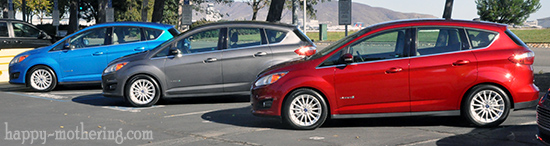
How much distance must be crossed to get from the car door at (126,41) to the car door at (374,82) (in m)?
6.62

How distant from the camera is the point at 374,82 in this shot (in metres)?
8.36

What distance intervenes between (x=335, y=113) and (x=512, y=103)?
2.28 m

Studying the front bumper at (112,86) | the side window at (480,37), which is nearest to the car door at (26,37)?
the front bumper at (112,86)

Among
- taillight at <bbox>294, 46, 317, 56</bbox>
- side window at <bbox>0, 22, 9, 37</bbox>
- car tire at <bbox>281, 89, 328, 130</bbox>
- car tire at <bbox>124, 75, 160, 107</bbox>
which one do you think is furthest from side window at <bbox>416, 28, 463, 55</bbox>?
side window at <bbox>0, 22, 9, 37</bbox>

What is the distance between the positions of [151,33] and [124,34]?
59 centimetres

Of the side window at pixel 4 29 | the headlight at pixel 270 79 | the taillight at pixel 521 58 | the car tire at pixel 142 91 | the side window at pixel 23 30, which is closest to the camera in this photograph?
the taillight at pixel 521 58

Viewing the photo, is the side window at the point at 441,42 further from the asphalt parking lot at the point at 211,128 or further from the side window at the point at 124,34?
the side window at the point at 124,34

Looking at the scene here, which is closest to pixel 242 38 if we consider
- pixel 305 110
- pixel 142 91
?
pixel 142 91

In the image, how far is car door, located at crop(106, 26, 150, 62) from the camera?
13898 mm

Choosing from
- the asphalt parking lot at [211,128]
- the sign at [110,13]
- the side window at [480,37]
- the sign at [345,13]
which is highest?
the sign at [110,13]

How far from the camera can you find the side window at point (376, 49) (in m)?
8.46

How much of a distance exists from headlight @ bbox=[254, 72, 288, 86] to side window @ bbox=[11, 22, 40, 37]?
41.2 ft

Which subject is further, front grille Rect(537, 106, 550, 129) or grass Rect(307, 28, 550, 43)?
grass Rect(307, 28, 550, 43)

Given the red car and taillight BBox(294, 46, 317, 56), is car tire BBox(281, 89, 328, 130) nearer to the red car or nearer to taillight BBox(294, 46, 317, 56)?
the red car
